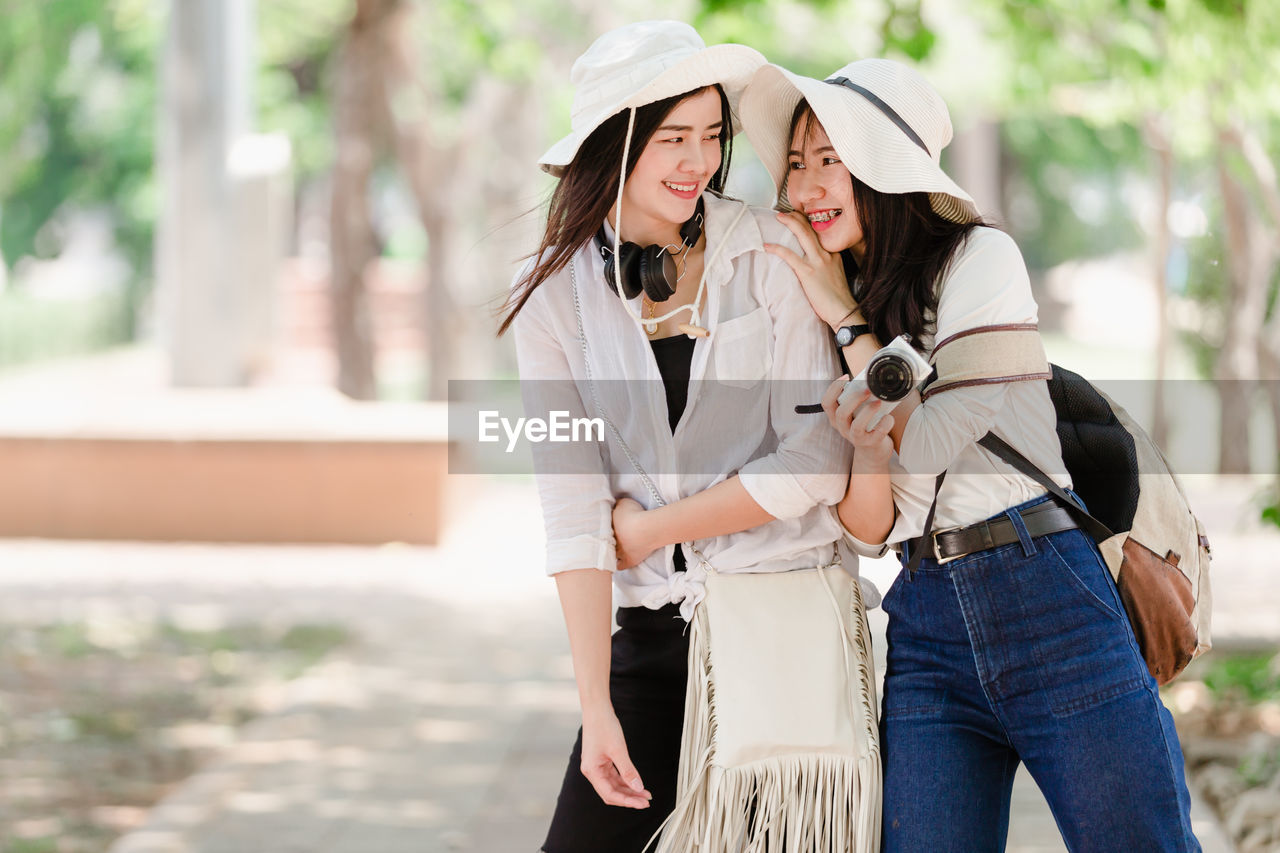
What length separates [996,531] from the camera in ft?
7.73

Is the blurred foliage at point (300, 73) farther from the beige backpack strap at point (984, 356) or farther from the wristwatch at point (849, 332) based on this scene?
the beige backpack strap at point (984, 356)

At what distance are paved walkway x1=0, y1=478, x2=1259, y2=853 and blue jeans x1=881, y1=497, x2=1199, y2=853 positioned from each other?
227 centimetres

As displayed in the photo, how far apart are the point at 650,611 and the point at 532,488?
9.81m

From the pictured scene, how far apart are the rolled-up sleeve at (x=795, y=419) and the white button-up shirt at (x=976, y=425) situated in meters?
0.13

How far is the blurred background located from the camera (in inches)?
205

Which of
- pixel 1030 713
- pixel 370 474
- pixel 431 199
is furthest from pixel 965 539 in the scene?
pixel 431 199

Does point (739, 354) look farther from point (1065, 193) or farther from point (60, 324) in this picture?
point (1065, 193)

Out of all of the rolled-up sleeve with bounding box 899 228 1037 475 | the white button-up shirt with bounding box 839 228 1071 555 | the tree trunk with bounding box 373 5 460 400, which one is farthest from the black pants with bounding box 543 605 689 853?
the tree trunk with bounding box 373 5 460 400

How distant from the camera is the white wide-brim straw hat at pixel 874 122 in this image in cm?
235

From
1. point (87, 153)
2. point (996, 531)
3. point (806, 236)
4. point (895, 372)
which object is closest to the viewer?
point (895, 372)

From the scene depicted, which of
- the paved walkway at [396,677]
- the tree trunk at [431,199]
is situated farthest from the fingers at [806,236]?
the tree trunk at [431,199]

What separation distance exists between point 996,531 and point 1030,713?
30cm

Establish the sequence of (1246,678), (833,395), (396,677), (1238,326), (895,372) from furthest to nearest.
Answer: (1238,326) < (396,677) < (1246,678) < (833,395) < (895,372)

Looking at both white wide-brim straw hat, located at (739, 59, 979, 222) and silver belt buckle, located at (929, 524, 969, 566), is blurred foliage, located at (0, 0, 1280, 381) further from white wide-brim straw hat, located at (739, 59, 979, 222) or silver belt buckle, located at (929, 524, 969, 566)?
silver belt buckle, located at (929, 524, 969, 566)
